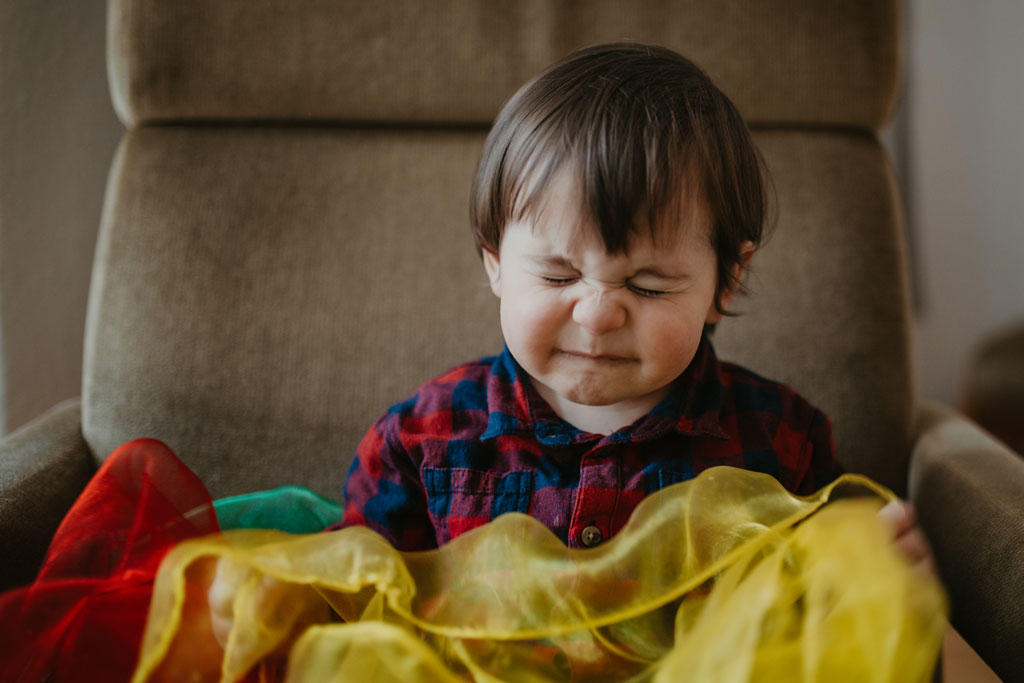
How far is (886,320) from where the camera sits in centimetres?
97

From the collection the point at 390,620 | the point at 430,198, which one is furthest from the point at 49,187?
the point at 390,620

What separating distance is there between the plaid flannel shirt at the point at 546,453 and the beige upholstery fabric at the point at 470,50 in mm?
378

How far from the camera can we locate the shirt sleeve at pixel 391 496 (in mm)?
787

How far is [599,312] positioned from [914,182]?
118 cm

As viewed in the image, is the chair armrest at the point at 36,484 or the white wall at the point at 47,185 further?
the white wall at the point at 47,185

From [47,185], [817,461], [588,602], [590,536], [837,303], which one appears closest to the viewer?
[588,602]

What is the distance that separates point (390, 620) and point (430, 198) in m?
0.56

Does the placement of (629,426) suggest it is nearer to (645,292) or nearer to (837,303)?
(645,292)

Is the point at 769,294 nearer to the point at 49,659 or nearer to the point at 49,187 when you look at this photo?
the point at 49,659

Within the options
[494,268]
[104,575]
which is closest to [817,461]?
[494,268]

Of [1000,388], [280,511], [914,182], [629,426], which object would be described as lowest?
[1000,388]

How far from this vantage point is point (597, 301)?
64cm

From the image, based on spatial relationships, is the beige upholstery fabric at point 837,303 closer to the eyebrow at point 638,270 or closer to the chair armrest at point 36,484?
the eyebrow at point 638,270

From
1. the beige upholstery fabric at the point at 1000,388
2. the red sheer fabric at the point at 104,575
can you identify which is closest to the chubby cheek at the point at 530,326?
the red sheer fabric at the point at 104,575
